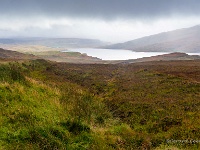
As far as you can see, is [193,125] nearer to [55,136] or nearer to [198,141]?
[198,141]

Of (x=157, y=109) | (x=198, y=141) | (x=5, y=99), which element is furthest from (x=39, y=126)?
(x=157, y=109)

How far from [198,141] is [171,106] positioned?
22.7ft

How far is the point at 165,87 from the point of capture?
83.7ft

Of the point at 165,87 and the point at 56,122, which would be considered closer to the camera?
the point at 56,122

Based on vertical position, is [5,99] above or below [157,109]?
above

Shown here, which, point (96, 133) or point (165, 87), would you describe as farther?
point (165, 87)

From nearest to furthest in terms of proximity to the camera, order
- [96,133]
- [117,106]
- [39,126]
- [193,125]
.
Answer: [39,126]
[96,133]
[193,125]
[117,106]

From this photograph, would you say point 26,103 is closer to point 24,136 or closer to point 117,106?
point 24,136

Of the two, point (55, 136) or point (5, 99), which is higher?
point (5, 99)

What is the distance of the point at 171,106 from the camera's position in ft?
55.3

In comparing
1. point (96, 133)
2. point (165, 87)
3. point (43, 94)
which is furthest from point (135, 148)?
point (165, 87)

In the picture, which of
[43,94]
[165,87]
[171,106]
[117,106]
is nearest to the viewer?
[43,94]

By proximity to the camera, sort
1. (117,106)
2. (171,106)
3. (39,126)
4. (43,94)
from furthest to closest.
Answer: (117,106)
(171,106)
(43,94)
(39,126)

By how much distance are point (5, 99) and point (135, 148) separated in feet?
22.4
